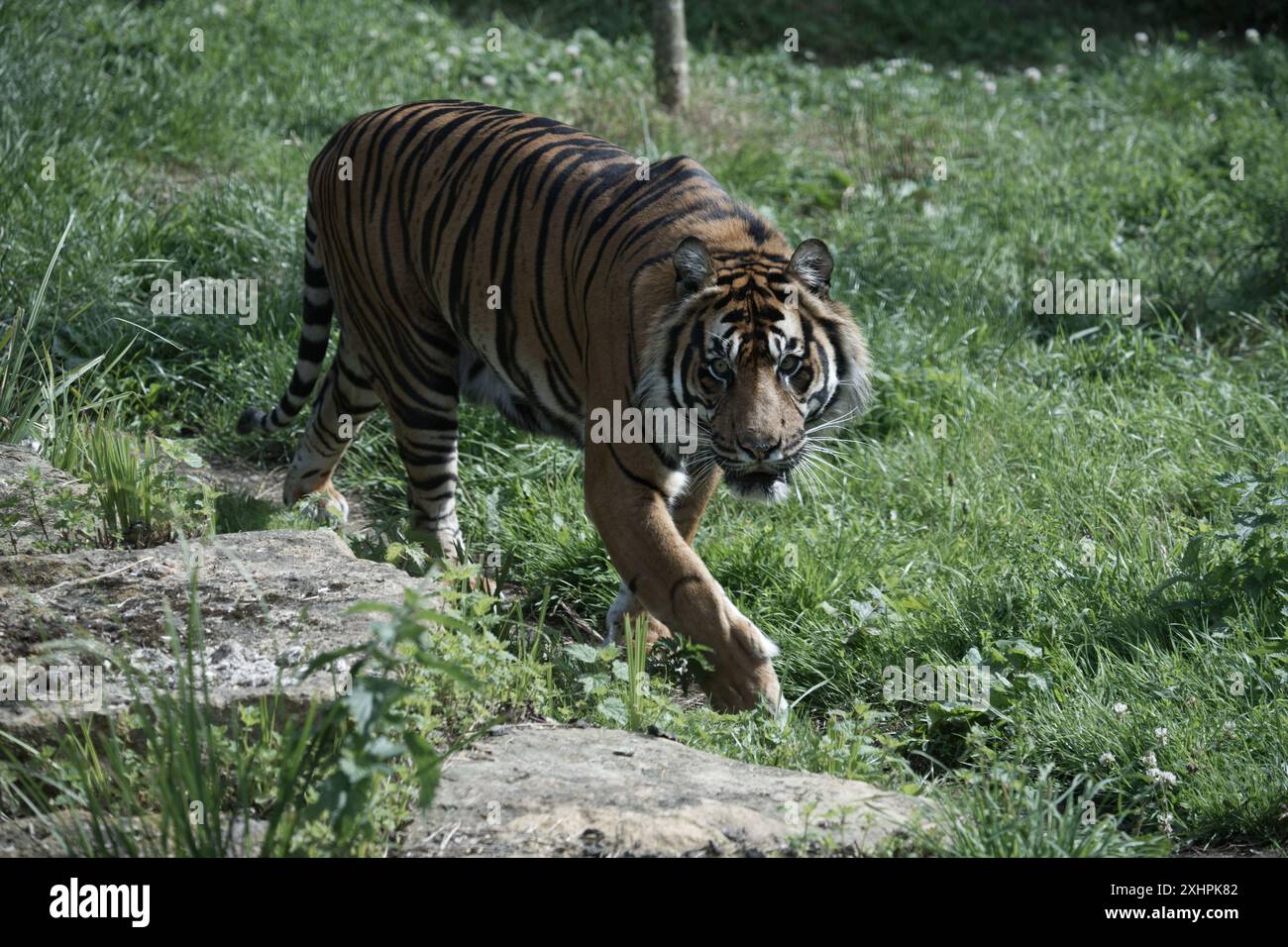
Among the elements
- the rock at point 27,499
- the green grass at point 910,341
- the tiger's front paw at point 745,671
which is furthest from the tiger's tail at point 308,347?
the tiger's front paw at point 745,671

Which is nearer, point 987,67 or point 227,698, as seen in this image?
point 227,698

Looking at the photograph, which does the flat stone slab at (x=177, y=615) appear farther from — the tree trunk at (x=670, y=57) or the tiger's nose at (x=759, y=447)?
the tree trunk at (x=670, y=57)

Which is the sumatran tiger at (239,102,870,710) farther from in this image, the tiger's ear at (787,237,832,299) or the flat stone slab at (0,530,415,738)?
the flat stone slab at (0,530,415,738)

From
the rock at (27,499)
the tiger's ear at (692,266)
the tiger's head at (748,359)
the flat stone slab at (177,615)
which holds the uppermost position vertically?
the tiger's ear at (692,266)

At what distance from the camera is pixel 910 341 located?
6.14m

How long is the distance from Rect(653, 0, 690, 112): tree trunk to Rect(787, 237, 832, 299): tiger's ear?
486 centimetres

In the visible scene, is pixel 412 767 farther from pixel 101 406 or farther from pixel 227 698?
pixel 101 406

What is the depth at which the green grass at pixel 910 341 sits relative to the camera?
3.67 meters

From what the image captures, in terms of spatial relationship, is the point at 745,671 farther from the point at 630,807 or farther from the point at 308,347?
the point at 308,347

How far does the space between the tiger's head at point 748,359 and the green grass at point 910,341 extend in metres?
0.68

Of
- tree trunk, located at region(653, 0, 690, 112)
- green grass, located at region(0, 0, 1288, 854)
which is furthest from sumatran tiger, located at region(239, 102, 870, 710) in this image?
tree trunk, located at region(653, 0, 690, 112)

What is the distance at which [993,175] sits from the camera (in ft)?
26.3
